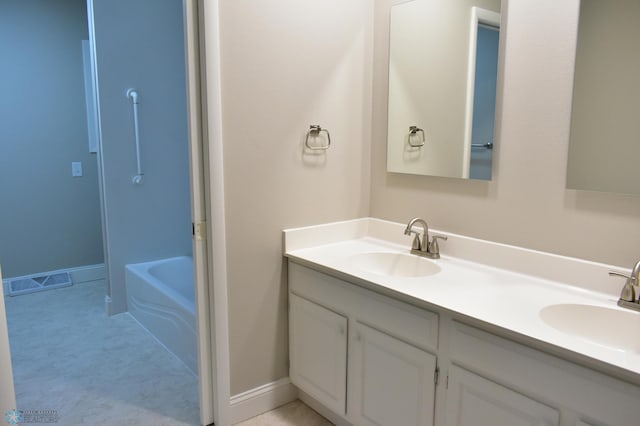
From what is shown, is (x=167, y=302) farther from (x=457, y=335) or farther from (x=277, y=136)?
(x=457, y=335)

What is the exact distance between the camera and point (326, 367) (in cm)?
211

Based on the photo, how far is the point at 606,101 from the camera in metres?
1.61

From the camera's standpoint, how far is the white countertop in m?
1.32

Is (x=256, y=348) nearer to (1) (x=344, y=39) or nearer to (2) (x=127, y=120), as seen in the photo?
(1) (x=344, y=39)

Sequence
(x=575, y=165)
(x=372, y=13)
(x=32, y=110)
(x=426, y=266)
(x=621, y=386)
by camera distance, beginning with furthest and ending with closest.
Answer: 1. (x=32, y=110)
2. (x=372, y=13)
3. (x=426, y=266)
4. (x=575, y=165)
5. (x=621, y=386)

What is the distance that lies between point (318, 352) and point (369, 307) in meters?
0.43

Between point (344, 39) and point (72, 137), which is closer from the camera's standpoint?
point (344, 39)

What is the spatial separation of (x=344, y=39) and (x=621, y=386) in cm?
183

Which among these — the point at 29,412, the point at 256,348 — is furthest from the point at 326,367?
the point at 29,412

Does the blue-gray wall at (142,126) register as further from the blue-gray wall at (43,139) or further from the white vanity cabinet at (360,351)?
the white vanity cabinet at (360,351)

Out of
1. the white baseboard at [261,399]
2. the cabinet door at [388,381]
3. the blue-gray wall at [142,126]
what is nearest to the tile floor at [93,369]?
the white baseboard at [261,399]

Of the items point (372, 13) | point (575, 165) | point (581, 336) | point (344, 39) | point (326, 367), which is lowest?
point (326, 367)

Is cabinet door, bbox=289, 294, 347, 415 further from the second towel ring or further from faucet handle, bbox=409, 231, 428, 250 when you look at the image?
the second towel ring

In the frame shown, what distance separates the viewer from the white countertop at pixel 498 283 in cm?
132
